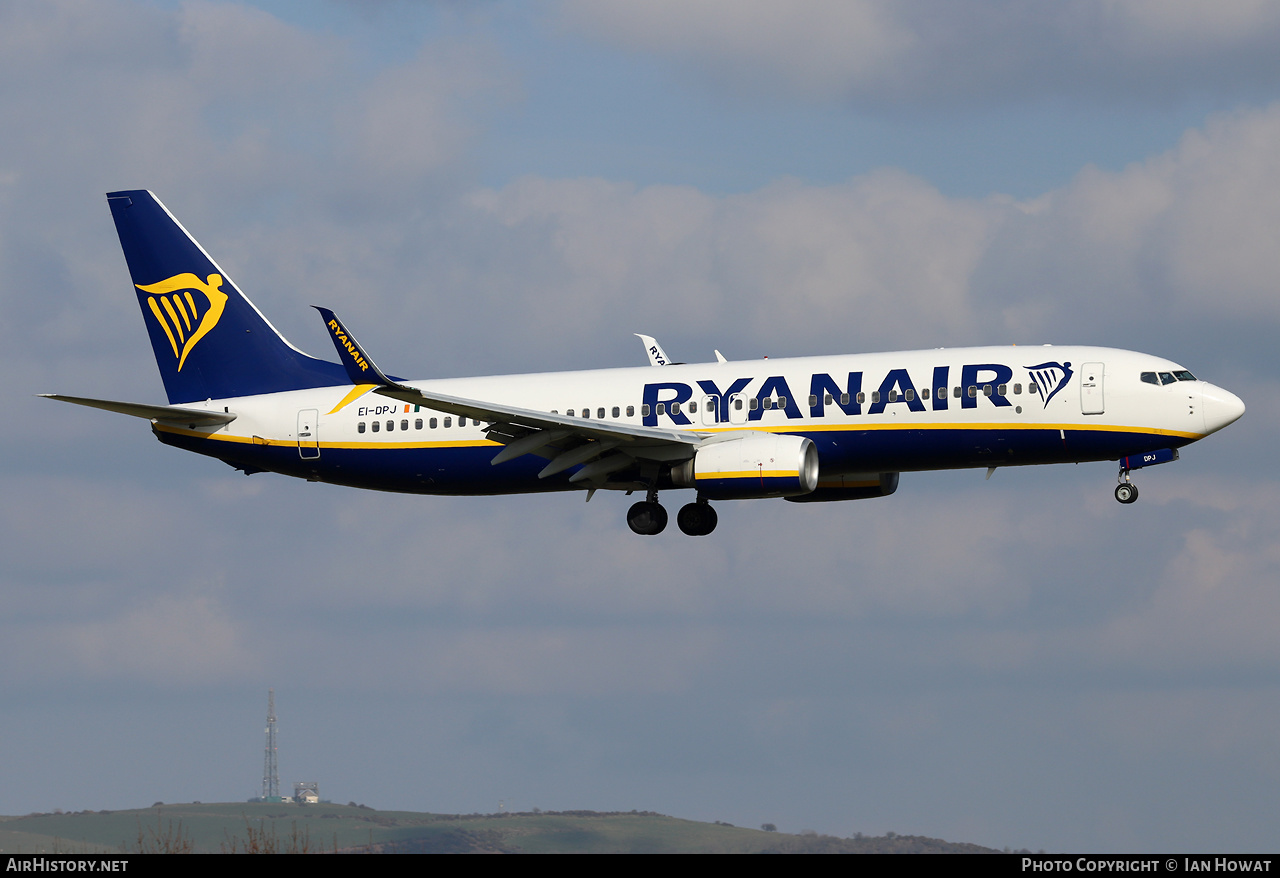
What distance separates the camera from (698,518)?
184 feet

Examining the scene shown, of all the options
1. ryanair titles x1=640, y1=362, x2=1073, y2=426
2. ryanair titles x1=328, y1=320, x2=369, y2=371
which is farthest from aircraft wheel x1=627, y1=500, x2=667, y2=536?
ryanair titles x1=328, y1=320, x2=369, y2=371

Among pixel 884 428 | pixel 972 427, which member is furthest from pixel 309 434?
pixel 972 427

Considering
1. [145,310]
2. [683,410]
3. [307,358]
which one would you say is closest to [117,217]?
[145,310]

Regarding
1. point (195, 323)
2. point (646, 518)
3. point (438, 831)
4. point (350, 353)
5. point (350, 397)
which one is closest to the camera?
point (350, 353)

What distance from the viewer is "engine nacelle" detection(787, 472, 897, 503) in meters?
57.3

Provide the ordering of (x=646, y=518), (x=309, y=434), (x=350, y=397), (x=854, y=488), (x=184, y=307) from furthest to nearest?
1. (x=184, y=307)
2. (x=350, y=397)
3. (x=309, y=434)
4. (x=854, y=488)
5. (x=646, y=518)

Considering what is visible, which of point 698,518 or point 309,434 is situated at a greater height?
point 309,434

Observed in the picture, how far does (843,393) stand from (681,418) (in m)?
5.30

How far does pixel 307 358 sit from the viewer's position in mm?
60938

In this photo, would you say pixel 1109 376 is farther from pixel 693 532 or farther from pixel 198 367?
pixel 198 367

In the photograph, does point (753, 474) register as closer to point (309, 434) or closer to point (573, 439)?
point (573, 439)

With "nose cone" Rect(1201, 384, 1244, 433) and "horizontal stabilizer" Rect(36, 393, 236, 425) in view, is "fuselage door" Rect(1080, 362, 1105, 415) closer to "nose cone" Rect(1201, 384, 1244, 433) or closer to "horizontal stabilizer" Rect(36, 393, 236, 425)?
"nose cone" Rect(1201, 384, 1244, 433)

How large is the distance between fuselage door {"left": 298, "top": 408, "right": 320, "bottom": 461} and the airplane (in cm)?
5

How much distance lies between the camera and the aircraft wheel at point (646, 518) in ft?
182
